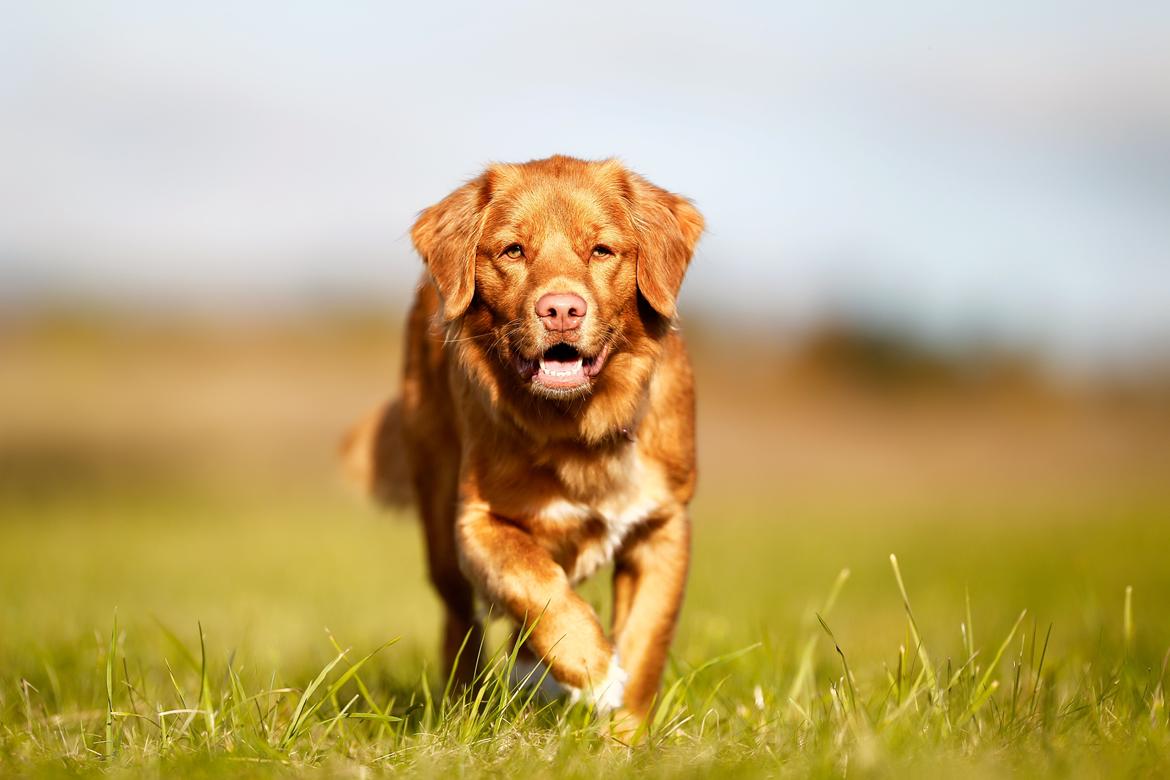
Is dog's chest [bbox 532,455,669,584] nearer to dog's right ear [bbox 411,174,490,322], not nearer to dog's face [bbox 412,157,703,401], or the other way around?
dog's face [bbox 412,157,703,401]

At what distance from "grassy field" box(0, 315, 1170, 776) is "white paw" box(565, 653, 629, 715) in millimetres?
79

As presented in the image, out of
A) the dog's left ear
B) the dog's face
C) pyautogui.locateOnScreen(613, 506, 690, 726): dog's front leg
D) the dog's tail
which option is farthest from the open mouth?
the dog's tail

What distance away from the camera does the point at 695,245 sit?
390 cm

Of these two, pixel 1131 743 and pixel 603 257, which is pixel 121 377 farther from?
pixel 1131 743

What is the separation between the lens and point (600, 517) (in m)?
3.66

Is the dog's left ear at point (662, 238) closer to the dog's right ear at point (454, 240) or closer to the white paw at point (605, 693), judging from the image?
the dog's right ear at point (454, 240)

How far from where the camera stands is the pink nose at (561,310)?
3.31 metres

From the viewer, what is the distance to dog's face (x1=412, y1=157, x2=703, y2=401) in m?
3.46

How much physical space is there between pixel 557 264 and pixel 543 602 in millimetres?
1044

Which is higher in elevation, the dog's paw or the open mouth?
the open mouth

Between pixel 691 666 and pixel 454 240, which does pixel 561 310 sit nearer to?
pixel 454 240

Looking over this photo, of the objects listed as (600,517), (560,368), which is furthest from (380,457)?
(560,368)

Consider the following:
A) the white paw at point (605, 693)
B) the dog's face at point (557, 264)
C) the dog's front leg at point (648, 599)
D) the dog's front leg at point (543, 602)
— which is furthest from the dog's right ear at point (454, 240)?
the white paw at point (605, 693)

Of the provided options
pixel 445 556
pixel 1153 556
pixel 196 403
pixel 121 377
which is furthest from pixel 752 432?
pixel 445 556
